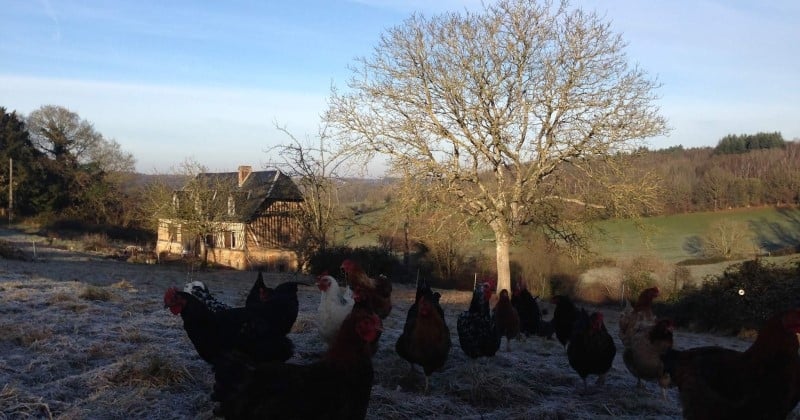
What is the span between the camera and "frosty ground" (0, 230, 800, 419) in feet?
17.8

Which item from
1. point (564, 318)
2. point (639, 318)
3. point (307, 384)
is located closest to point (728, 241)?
point (564, 318)

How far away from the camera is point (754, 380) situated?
15.6 feet

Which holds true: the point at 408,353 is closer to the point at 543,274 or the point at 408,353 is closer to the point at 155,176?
the point at 543,274

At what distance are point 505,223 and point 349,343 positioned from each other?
18799 mm

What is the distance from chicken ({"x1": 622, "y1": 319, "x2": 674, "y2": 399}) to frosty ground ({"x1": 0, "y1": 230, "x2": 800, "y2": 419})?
0.74ft

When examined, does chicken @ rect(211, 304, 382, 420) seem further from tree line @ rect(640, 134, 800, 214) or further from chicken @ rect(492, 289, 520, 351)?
tree line @ rect(640, 134, 800, 214)

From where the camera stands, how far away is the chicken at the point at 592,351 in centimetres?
716

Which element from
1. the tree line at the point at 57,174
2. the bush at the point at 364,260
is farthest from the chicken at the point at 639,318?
the tree line at the point at 57,174

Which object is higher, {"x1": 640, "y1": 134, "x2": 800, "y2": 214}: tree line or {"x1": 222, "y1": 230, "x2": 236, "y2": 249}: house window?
{"x1": 640, "y1": 134, "x2": 800, "y2": 214}: tree line

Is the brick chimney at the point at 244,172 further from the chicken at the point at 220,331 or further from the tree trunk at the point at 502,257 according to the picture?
the chicken at the point at 220,331

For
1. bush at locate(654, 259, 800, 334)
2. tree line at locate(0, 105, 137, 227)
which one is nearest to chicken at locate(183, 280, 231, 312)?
bush at locate(654, 259, 800, 334)

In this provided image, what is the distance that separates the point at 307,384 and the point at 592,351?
4.28 m

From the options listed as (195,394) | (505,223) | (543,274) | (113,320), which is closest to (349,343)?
(195,394)

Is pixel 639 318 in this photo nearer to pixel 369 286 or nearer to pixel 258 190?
pixel 369 286
